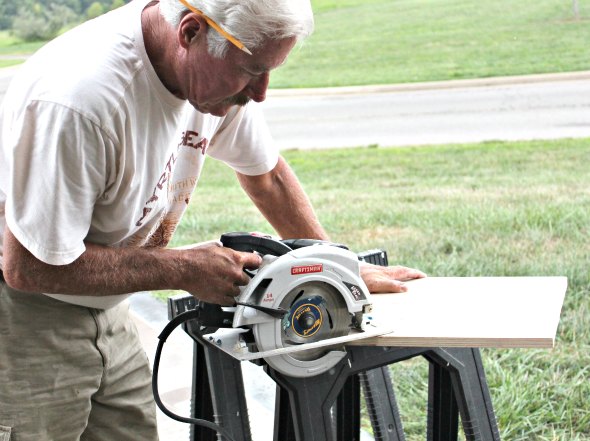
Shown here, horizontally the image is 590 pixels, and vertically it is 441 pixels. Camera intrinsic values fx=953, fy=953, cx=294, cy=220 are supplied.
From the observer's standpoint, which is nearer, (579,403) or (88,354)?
(88,354)

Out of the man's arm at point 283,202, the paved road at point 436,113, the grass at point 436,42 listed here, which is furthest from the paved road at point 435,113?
the man's arm at point 283,202

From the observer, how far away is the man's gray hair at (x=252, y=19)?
1.81 m

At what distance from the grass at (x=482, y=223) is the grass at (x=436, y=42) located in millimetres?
4039

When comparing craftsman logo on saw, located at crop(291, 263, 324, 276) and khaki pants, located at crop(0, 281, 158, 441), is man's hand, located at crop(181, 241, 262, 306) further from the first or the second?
khaki pants, located at crop(0, 281, 158, 441)

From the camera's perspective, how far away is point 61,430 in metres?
2.24

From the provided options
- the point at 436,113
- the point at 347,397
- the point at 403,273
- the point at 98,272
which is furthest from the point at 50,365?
the point at 436,113

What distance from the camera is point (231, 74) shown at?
191cm

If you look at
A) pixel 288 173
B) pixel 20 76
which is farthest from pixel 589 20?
pixel 20 76

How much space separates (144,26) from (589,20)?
11.4 metres

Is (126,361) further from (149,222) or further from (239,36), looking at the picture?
(239,36)

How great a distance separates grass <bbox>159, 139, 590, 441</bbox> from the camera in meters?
3.41

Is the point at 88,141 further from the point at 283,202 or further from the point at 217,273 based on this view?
the point at 283,202

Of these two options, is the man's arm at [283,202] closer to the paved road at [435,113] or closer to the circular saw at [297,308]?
the circular saw at [297,308]

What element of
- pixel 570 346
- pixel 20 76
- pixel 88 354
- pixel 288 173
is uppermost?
pixel 20 76
